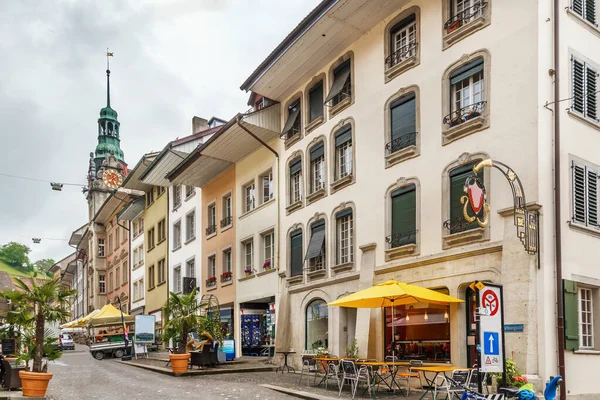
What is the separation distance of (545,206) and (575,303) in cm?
214

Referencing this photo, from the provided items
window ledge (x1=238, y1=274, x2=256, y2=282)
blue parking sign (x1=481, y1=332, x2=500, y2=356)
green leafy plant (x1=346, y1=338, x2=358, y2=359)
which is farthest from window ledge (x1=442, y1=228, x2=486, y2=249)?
window ledge (x1=238, y1=274, x2=256, y2=282)

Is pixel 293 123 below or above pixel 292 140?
above

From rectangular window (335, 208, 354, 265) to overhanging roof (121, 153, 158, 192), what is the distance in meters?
19.2

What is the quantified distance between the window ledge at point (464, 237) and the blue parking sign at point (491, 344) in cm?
544

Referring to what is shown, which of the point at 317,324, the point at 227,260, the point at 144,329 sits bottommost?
the point at 144,329

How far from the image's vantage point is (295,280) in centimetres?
2269

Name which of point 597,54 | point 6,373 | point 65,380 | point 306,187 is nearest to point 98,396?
point 6,373

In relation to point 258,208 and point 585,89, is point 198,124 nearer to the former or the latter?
point 258,208

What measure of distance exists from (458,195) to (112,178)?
63721 mm

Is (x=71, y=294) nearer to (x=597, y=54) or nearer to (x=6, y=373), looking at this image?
(x=6, y=373)

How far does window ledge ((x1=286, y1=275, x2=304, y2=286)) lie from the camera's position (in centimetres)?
2230

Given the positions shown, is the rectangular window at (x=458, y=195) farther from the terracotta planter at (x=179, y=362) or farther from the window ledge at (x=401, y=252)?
the terracotta planter at (x=179, y=362)

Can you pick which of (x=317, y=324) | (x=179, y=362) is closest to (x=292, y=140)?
(x=317, y=324)

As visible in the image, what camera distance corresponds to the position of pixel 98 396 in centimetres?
1521
